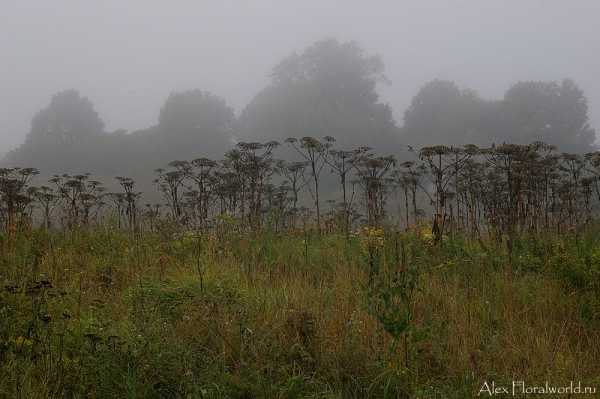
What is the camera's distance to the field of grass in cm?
247

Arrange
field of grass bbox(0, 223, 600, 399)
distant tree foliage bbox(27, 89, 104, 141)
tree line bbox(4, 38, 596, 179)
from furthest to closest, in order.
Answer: distant tree foliage bbox(27, 89, 104, 141), tree line bbox(4, 38, 596, 179), field of grass bbox(0, 223, 600, 399)

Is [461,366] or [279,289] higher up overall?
[279,289]

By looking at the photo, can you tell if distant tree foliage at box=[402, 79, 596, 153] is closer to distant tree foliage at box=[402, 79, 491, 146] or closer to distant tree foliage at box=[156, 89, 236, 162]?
distant tree foliage at box=[402, 79, 491, 146]

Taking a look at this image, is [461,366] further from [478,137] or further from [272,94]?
[272,94]

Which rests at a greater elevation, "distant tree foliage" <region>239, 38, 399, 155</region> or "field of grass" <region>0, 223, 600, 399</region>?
"distant tree foliage" <region>239, 38, 399, 155</region>

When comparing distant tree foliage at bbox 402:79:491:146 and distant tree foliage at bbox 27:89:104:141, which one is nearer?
distant tree foliage at bbox 402:79:491:146

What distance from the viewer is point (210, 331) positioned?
291 centimetres

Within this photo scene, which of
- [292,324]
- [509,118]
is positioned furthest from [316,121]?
[292,324]

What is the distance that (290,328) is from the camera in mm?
3021

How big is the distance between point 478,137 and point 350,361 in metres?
43.5

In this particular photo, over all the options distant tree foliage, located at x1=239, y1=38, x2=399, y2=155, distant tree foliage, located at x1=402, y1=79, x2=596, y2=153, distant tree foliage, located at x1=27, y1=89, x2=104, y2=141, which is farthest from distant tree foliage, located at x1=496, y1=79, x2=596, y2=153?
distant tree foliage, located at x1=27, y1=89, x2=104, y2=141

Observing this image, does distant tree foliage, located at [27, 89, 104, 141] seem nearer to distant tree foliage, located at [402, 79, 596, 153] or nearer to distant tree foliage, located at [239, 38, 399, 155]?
distant tree foliage, located at [239, 38, 399, 155]

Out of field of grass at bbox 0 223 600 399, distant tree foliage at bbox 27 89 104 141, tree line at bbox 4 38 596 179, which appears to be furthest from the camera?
distant tree foliage at bbox 27 89 104 141

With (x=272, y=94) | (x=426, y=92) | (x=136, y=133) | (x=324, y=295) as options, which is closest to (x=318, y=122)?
(x=272, y=94)
